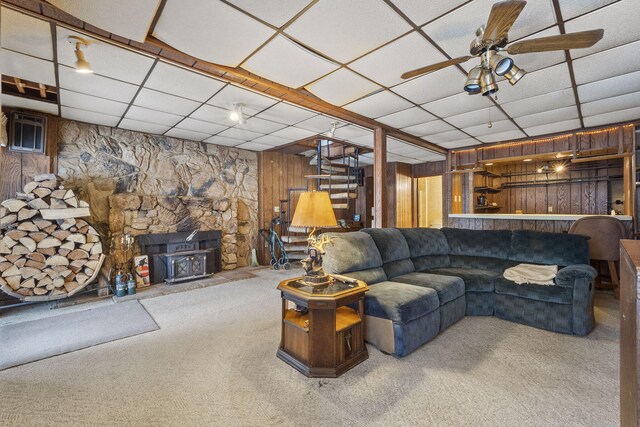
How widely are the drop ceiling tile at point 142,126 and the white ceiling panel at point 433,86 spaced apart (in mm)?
3678

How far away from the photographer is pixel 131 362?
2428 mm

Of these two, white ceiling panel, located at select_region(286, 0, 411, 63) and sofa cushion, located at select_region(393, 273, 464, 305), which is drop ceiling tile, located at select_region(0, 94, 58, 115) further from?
sofa cushion, located at select_region(393, 273, 464, 305)

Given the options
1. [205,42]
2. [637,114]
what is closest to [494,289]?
[637,114]

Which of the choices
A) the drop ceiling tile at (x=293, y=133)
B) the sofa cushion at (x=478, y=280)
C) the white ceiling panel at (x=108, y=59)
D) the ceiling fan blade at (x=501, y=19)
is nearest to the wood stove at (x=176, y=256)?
the drop ceiling tile at (x=293, y=133)

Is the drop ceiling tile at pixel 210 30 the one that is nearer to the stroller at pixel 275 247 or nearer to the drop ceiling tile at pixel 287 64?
the drop ceiling tile at pixel 287 64

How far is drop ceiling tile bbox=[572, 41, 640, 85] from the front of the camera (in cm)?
258

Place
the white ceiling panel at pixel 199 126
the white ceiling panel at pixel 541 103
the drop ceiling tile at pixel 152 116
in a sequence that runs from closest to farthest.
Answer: the white ceiling panel at pixel 541 103
the drop ceiling tile at pixel 152 116
the white ceiling panel at pixel 199 126

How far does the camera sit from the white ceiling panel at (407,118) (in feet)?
13.5

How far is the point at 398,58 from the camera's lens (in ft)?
8.75

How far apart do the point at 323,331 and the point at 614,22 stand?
10.4 ft

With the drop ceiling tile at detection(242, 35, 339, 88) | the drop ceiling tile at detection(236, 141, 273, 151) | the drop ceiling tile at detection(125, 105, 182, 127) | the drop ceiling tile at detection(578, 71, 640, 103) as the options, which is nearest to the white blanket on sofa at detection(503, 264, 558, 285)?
the drop ceiling tile at detection(578, 71, 640, 103)

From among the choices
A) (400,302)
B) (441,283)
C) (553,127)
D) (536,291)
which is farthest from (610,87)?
(400,302)

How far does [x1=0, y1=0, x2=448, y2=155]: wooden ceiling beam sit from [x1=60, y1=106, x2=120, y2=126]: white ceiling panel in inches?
87.5

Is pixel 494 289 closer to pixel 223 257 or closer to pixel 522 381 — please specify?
pixel 522 381
